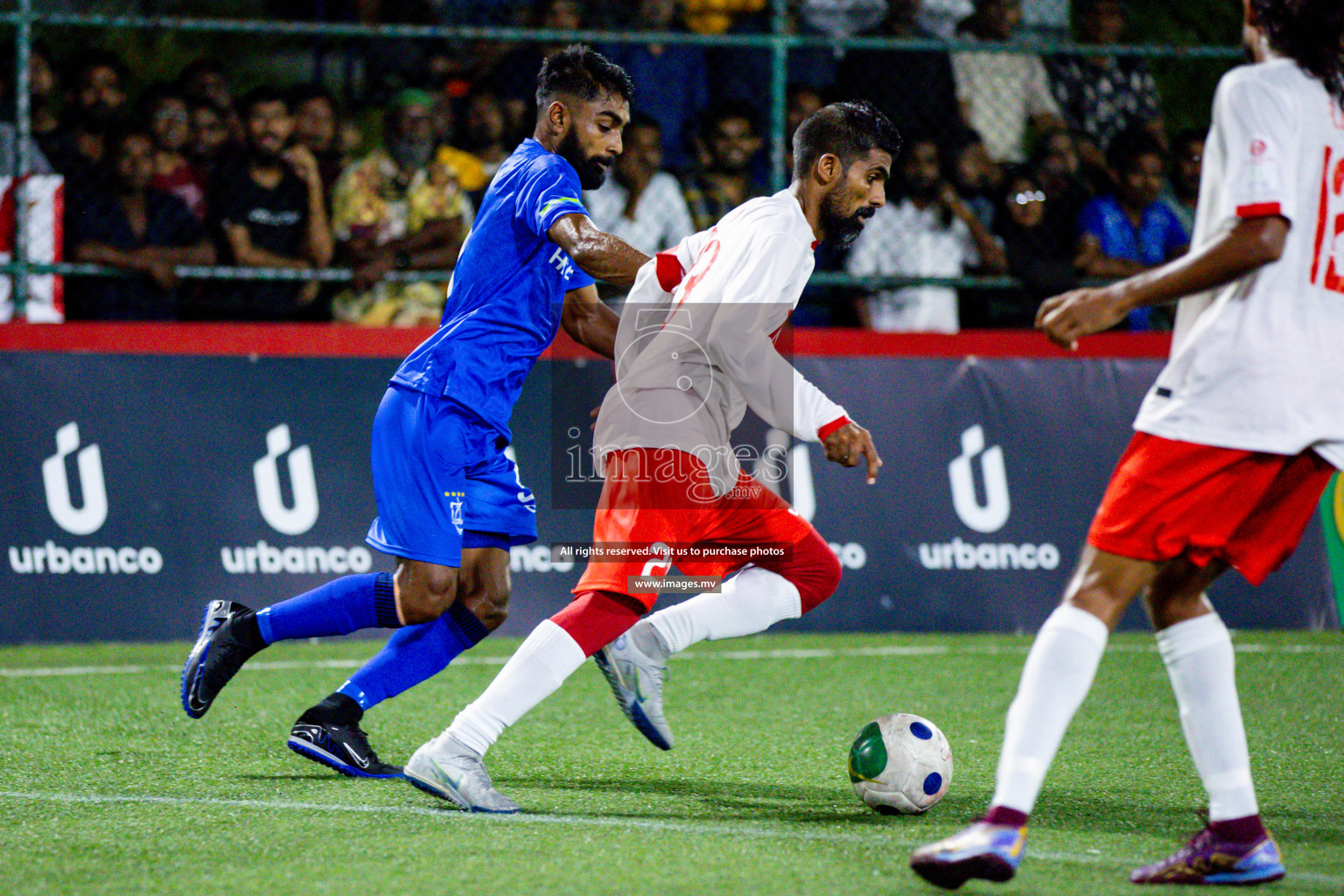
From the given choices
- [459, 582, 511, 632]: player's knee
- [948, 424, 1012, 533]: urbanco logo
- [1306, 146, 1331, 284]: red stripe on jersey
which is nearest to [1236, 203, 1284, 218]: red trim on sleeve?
[1306, 146, 1331, 284]: red stripe on jersey

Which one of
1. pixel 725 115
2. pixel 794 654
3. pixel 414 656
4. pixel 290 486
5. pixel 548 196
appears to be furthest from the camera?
pixel 725 115

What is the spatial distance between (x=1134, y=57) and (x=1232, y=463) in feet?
22.8

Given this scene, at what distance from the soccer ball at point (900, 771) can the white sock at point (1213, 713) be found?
0.82m

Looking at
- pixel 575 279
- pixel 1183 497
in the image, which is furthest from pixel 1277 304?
pixel 575 279

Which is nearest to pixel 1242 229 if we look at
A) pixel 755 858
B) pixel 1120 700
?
pixel 755 858

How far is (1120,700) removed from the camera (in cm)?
579

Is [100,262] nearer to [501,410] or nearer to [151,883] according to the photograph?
[501,410]

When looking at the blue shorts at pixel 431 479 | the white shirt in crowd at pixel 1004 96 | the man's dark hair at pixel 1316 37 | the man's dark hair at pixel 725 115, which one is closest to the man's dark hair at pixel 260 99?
the man's dark hair at pixel 725 115

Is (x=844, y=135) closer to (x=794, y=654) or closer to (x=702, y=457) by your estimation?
(x=702, y=457)

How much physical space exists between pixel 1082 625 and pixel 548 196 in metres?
2.02

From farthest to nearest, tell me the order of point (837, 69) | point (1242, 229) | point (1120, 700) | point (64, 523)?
point (837, 69), point (64, 523), point (1120, 700), point (1242, 229)

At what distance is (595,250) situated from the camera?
4078 mm

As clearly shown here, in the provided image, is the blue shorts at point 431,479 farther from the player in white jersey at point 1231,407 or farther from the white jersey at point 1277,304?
the white jersey at point 1277,304

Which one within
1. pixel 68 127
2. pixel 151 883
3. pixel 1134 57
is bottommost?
pixel 151 883
